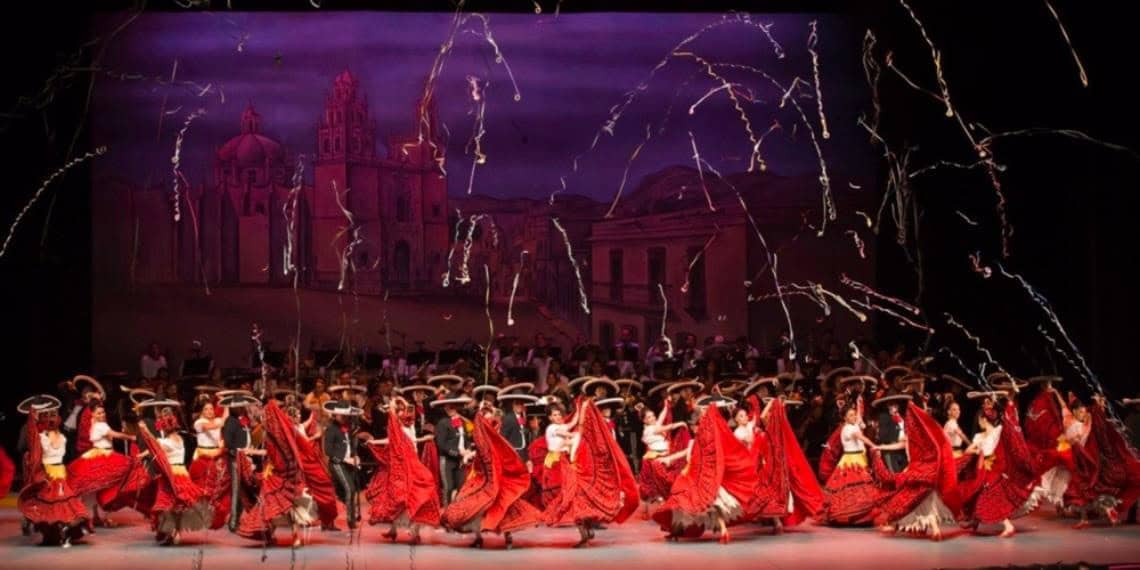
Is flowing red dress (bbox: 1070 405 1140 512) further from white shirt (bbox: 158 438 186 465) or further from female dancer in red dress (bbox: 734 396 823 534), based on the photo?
white shirt (bbox: 158 438 186 465)

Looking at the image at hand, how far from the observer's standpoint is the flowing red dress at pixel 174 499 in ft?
42.6

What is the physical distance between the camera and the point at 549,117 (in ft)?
66.0

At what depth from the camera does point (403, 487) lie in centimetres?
1302

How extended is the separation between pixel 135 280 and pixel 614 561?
963 cm

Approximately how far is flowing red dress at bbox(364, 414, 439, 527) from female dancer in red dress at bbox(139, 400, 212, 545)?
1.44 metres

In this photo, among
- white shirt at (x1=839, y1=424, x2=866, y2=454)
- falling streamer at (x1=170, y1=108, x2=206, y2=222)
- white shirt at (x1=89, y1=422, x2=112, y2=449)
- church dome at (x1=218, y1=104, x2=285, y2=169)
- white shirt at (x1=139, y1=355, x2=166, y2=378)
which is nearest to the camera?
white shirt at (x1=89, y1=422, x2=112, y2=449)

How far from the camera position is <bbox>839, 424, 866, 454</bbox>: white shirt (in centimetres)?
1350

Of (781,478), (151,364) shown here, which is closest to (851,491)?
(781,478)

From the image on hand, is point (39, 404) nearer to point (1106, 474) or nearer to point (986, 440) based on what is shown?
point (986, 440)

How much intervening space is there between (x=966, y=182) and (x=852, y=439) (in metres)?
6.74

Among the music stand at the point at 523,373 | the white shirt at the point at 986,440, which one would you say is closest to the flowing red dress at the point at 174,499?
the music stand at the point at 523,373

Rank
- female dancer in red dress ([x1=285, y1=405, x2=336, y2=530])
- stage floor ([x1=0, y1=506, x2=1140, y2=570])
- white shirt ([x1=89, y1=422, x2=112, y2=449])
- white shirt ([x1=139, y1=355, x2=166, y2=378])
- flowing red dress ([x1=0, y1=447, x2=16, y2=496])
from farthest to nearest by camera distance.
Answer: white shirt ([x1=139, y1=355, x2=166, y2=378]) < flowing red dress ([x1=0, y1=447, x2=16, y2=496]) < white shirt ([x1=89, y1=422, x2=112, y2=449]) < female dancer in red dress ([x1=285, y1=405, x2=336, y2=530]) < stage floor ([x1=0, y1=506, x2=1140, y2=570])

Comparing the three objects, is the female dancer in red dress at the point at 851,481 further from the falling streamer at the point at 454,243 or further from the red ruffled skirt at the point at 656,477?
the falling streamer at the point at 454,243

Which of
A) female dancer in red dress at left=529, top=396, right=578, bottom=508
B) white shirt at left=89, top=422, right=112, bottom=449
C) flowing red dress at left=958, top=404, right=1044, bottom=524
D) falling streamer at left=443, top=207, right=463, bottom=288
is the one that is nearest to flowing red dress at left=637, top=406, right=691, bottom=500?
female dancer in red dress at left=529, top=396, right=578, bottom=508
